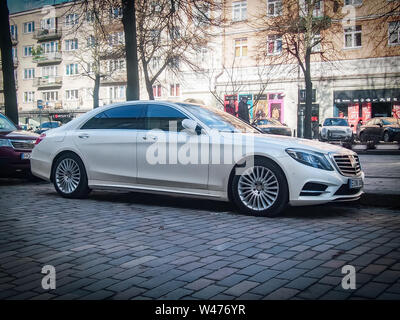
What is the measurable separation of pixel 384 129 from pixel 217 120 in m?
21.2

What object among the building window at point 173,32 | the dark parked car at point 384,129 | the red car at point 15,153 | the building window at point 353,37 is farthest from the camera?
the building window at point 353,37

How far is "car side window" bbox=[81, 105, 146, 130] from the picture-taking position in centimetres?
671

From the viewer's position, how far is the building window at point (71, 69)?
5306 centimetres

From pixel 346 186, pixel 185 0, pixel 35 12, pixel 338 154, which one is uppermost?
pixel 35 12

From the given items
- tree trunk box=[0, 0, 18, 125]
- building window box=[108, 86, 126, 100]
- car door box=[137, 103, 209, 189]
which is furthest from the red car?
building window box=[108, 86, 126, 100]

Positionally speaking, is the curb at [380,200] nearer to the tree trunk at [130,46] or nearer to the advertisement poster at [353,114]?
the tree trunk at [130,46]

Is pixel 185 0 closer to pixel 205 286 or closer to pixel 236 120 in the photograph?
pixel 236 120

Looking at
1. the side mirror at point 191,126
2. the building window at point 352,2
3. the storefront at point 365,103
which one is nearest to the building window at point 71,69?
the storefront at point 365,103

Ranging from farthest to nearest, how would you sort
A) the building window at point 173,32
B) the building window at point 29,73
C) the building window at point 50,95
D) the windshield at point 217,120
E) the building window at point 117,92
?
1. the building window at point 29,73
2. the building window at point 50,95
3. the building window at point 117,92
4. the building window at point 173,32
5. the windshield at point 217,120

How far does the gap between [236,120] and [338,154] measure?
190 cm

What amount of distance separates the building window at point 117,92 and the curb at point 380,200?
44335mm

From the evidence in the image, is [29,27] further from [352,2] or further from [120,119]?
[120,119]
